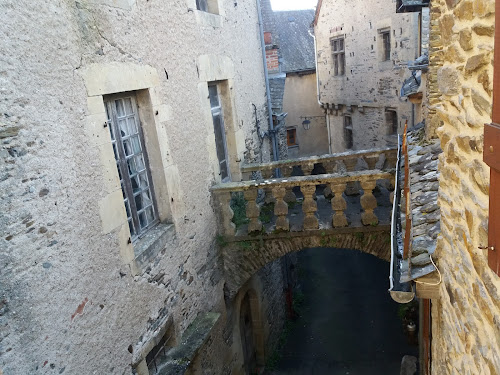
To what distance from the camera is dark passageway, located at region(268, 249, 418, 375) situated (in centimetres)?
830

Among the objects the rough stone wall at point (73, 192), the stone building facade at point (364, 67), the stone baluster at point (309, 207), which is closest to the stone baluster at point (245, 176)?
the stone baluster at point (309, 207)

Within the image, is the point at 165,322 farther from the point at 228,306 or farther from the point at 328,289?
the point at 328,289

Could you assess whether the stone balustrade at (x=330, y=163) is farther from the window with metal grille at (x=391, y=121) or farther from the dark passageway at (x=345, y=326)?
the window with metal grille at (x=391, y=121)

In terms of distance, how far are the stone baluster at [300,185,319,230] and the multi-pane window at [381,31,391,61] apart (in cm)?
646

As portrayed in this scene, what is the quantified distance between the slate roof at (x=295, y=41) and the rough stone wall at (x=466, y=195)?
Result: 1542 cm

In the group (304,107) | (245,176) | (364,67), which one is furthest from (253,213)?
(304,107)

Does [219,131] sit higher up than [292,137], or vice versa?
[219,131]

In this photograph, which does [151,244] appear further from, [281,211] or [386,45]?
[386,45]

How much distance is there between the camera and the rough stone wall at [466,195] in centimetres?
163

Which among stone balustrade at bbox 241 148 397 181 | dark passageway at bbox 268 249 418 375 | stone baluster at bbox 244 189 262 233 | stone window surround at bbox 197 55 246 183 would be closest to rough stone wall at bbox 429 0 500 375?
stone baluster at bbox 244 189 262 233

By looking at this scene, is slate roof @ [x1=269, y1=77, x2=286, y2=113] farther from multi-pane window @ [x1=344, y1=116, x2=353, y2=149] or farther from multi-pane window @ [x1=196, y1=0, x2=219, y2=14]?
multi-pane window @ [x1=344, y1=116, x2=353, y2=149]

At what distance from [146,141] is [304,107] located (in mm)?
14378

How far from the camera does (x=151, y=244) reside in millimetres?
4441

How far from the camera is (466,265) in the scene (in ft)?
6.36
